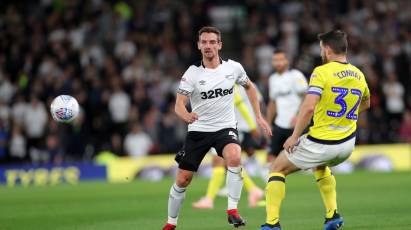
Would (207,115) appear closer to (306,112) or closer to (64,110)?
(306,112)

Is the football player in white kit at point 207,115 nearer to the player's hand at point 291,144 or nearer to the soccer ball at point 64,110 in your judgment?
the player's hand at point 291,144

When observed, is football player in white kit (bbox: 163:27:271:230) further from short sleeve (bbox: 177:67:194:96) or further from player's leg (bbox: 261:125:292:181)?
player's leg (bbox: 261:125:292:181)

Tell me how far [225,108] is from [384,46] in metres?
15.6

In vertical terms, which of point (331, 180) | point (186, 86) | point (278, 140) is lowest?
point (278, 140)

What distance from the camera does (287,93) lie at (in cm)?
1512

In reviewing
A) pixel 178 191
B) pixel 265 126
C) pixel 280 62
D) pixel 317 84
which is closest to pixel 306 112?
pixel 317 84

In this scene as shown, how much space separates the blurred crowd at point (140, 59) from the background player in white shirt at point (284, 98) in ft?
23.4

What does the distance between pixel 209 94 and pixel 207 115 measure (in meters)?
0.25

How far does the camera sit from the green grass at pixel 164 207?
1148 cm

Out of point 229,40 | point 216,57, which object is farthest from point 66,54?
point 216,57

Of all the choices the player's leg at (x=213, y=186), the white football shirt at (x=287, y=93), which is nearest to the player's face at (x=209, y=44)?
the player's leg at (x=213, y=186)

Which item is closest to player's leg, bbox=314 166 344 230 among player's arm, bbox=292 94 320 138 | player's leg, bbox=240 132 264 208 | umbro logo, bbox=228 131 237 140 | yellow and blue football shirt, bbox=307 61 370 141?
yellow and blue football shirt, bbox=307 61 370 141

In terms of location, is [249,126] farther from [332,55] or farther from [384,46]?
[384,46]

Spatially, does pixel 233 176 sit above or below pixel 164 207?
above
